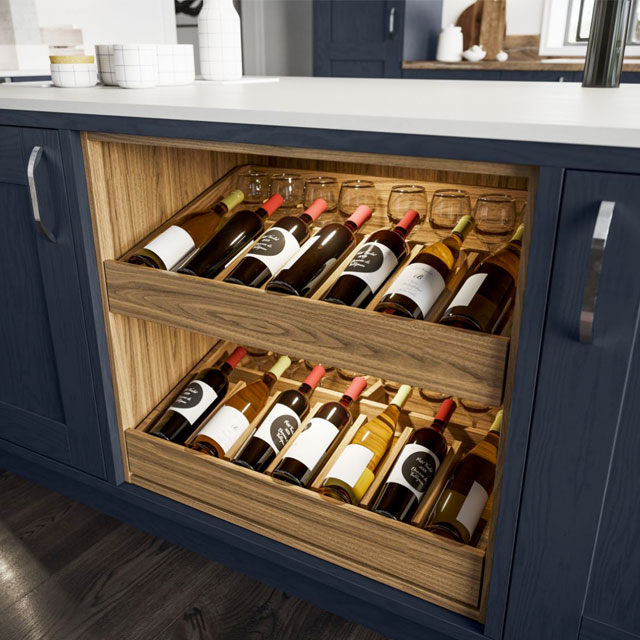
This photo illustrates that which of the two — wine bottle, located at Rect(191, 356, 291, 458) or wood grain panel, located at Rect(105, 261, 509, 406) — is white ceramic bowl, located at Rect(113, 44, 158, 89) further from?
wine bottle, located at Rect(191, 356, 291, 458)

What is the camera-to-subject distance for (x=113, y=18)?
11.4ft

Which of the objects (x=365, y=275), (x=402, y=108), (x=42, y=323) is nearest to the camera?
(x=402, y=108)

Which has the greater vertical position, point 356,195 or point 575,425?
point 356,195

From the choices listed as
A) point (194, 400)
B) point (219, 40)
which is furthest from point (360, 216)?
point (219, 40)

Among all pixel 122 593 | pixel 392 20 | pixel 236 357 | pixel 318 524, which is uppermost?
pixel 392 20

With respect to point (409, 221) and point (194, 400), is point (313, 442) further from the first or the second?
point (409, 221)

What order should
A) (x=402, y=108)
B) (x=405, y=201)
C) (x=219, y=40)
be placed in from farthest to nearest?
(x=219, y=40), (x=405, y=201), (x=402, y=108)

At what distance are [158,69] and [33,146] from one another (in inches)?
14.3

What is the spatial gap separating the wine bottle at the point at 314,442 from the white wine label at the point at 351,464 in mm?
39

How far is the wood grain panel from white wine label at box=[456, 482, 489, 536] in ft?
0.76

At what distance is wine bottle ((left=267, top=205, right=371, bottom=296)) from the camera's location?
→ 40.9 inches

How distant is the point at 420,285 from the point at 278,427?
0.42 metres

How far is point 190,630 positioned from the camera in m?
1.17

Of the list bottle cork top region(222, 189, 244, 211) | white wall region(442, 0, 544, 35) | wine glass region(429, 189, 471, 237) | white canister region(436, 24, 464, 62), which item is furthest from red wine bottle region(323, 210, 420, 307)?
white wall region(442, 0, 544, 35)
